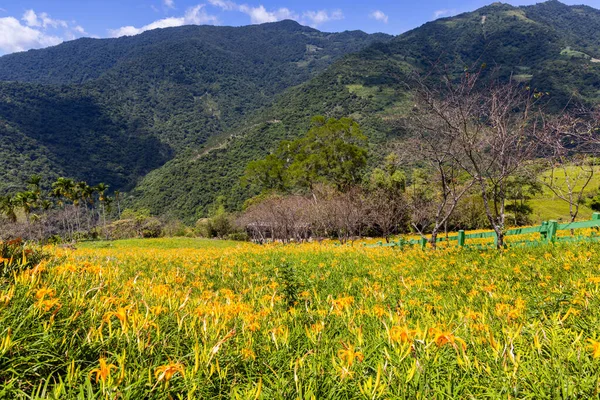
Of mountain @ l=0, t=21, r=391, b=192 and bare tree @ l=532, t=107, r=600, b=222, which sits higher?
mountain @ l=0, t=21, r=391, b=192

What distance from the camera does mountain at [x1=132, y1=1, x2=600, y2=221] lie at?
6975 centimetres

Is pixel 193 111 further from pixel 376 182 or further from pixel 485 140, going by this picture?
pixel 485 140

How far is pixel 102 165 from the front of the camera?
387 feet

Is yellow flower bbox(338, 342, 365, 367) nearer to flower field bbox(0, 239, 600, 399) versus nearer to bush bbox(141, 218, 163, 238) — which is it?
flower field bbox(0, 239, 600, 399)

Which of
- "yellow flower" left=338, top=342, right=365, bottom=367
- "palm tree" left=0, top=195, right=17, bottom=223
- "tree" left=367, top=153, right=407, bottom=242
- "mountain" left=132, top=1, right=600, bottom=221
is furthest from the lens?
"mountain" left=132, top=1, right=600, bottom=221

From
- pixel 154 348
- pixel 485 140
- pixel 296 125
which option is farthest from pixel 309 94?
pixel 154 348

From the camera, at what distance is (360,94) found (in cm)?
9494

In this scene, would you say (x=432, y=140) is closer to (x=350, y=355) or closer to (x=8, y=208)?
(x=350, y=355)

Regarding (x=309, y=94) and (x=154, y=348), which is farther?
(x=309, y=94)

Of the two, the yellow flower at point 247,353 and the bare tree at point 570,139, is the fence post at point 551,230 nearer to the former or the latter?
the bare tree at point 570,139

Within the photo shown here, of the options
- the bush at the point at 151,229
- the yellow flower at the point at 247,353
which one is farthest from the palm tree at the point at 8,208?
the yellow flower at the point at 247,353

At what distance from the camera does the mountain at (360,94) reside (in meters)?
69.8

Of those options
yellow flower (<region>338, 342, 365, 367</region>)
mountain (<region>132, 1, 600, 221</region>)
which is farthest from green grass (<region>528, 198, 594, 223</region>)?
yellow flower (<region>338, 342, 365, 367</region>)

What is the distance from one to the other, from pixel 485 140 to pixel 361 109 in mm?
81673
